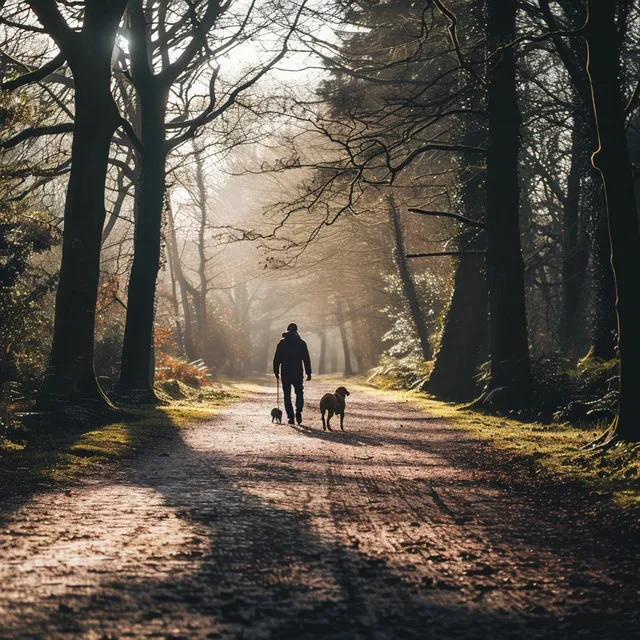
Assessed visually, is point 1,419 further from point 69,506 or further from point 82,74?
point 82,74

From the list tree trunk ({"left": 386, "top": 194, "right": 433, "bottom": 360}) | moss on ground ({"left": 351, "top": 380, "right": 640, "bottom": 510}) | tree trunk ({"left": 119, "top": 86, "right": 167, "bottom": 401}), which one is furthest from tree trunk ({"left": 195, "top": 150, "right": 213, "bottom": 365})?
moss on ground ({"left": 351, "top": 380, "right": 640, "bottom": 510})

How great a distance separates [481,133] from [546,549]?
58.6 feet

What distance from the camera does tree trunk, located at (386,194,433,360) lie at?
31109 millimetres

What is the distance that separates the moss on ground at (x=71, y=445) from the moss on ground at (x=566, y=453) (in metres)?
4.81

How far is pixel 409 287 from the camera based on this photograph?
31609mm

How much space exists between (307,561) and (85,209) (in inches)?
404

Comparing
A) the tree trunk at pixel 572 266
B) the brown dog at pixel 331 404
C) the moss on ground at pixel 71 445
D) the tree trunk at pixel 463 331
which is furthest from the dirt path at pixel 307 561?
the tree trunk at pixel 572 266

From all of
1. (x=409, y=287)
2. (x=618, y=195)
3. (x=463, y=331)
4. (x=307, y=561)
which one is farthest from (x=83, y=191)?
(x=409, y=287)

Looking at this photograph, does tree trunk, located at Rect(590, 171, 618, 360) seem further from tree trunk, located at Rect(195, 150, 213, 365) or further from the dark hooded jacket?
tree trunk, located at Rect(195, 150, 213, 365)

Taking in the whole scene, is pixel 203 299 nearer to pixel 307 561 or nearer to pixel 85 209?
pixel 85 209

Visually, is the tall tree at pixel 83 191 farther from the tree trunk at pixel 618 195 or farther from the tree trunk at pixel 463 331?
the tree trunk at pixel 463 331

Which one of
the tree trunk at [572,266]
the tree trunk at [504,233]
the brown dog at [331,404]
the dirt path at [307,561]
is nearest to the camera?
the dirt path at [307,561]

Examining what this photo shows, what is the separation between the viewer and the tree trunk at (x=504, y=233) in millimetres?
15391

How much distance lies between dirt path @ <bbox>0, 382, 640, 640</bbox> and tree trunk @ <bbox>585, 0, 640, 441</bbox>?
77.5 inches
